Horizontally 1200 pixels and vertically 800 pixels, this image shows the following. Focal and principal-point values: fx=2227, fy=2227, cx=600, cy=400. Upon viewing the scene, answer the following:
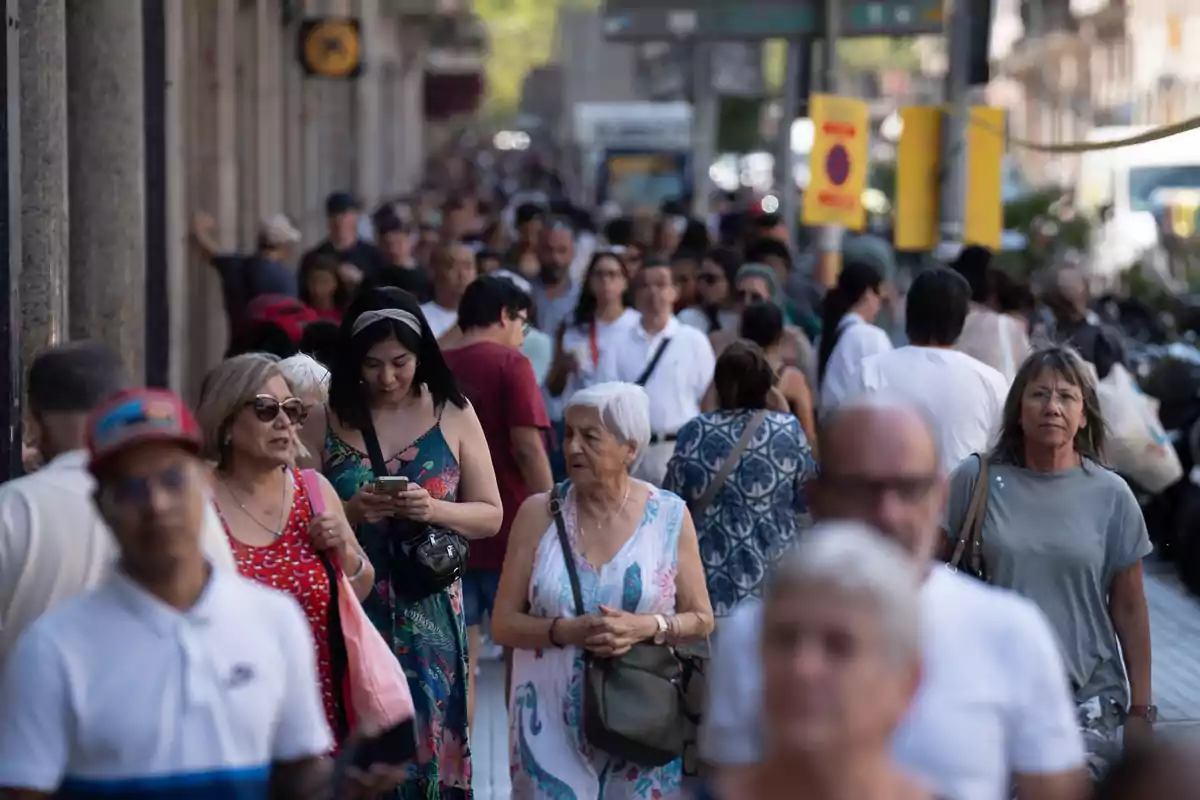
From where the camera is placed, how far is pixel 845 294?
1084 centimetres

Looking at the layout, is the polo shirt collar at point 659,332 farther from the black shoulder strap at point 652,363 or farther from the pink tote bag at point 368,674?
the pink tote bag at point 368,674

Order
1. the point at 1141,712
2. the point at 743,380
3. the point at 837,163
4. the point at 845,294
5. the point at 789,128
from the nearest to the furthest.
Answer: the point at 1141,712 → the point at 743,380 → the point at 845,294 → the point at 837,163 → the point at 789,128

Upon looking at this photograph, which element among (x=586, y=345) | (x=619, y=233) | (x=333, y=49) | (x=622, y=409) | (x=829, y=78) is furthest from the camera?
(x=333, y=49)

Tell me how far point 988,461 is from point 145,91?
8.50m

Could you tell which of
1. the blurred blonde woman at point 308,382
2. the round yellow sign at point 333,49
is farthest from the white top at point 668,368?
the round yellow sign at point 333,49

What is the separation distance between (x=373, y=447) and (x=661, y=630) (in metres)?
1.11

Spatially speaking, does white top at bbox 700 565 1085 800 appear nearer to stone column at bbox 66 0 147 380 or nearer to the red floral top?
the red floral top

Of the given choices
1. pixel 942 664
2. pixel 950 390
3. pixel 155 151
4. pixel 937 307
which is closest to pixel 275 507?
pixel 942 664

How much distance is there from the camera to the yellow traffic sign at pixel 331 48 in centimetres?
2331

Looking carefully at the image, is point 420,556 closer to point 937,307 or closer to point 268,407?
point 268,407

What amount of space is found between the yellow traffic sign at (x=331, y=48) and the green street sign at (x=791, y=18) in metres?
4.70

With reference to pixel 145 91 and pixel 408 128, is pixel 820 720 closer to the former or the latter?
pixel 145 91

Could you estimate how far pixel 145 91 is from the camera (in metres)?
→ 13.4

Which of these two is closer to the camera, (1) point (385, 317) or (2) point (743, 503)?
A: (1) point (385, 317)
